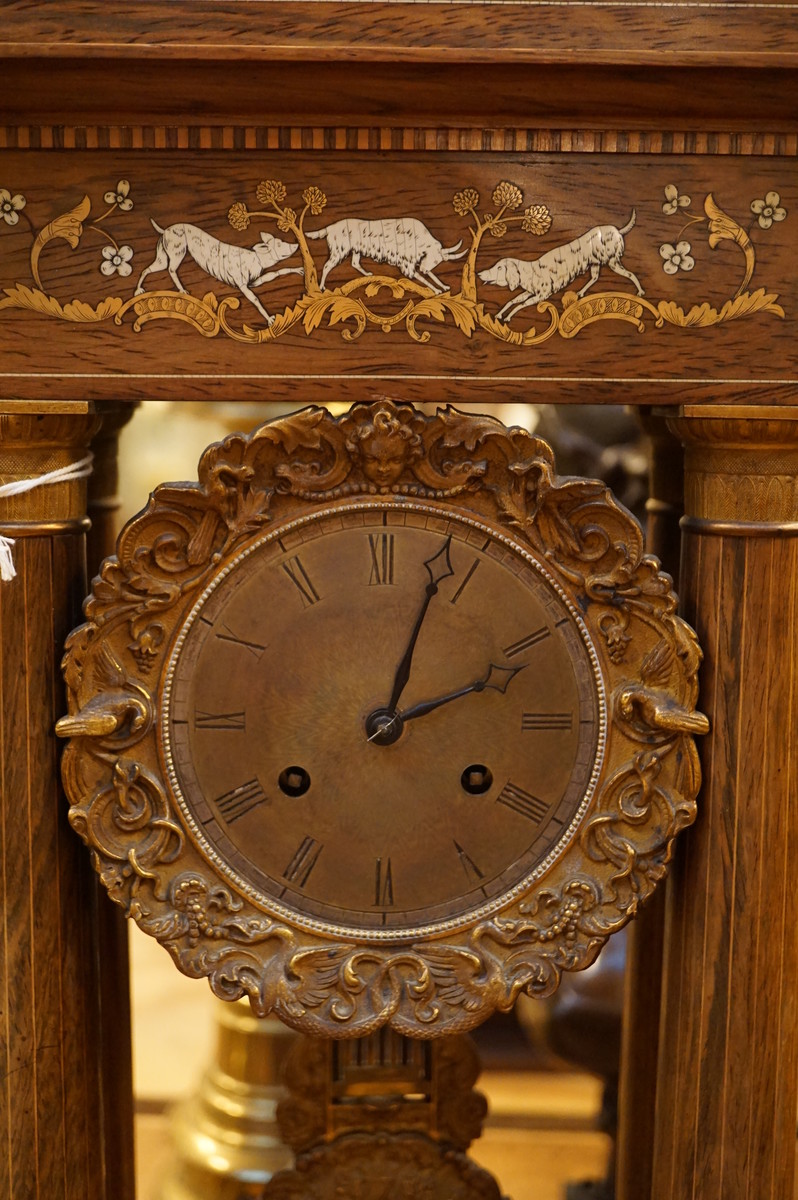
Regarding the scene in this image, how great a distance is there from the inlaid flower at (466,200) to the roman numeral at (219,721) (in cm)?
57

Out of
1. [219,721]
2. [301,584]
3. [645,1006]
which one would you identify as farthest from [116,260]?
[645,1006]

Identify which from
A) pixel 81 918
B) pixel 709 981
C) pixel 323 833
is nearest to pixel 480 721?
pixel 323 833

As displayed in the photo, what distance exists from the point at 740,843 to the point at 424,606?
0.43m

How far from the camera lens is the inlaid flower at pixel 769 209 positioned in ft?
3.98

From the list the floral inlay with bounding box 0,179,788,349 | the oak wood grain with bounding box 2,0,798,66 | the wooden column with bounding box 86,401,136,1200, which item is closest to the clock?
the floral inlay with bounding box 0,179,788,349

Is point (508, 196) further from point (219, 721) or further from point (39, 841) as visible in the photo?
point (39, 841)

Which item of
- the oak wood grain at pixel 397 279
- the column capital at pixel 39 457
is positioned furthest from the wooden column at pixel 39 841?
the oak wood grain at pixel 397 279

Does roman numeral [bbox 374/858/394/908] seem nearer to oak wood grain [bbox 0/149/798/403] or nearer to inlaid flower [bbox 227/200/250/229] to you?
oak wood grain [bbox 0/149/798/403]

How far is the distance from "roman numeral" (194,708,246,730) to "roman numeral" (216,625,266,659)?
0.07 metres

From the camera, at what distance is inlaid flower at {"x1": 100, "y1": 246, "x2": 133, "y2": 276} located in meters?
1.21

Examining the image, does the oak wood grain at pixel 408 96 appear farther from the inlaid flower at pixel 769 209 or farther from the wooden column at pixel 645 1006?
the wooden column at pixel 645 1006

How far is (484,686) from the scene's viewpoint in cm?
129

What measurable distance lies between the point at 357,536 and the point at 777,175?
1.83 feet

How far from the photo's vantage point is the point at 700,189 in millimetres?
1212
